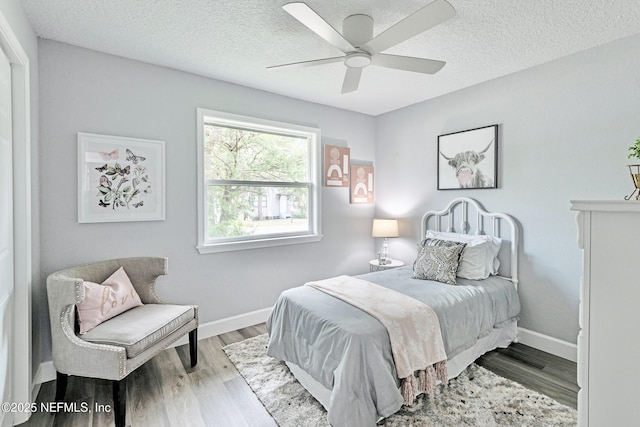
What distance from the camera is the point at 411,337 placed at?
196cm

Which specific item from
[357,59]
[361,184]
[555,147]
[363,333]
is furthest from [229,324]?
[555,147]

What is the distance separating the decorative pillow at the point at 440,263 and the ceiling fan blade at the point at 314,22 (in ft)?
6.35

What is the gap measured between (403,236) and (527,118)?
6.23 ft

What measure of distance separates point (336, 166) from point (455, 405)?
9.24 ft

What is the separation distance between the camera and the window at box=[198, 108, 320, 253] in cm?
314

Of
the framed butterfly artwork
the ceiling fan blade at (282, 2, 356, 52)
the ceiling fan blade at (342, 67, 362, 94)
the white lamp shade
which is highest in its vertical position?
the ceiling fan blade at (282, 2, 356, 52)

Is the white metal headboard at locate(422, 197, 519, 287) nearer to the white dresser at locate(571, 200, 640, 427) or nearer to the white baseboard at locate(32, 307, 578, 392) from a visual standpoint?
the white baseboard at locate(32, 307, 578, 392)

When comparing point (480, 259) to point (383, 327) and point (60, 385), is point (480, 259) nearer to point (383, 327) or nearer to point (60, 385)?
point (383, 327)

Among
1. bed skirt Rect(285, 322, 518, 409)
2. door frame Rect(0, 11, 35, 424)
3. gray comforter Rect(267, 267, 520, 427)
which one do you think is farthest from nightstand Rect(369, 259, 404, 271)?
door frame Rect(0, 11, 35, 424)

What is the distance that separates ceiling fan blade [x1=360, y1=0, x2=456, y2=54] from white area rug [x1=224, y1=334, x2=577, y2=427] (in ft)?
7.47

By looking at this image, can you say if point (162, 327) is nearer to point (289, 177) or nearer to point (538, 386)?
point (289, 177)

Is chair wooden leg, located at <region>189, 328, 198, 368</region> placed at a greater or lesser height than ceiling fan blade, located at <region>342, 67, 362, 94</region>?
lesser

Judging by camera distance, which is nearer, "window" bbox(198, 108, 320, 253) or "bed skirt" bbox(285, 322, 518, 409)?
"bed skirt" bbox(285, 322, 518, 409)

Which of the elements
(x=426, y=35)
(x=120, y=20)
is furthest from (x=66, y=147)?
(x=426, y=35)
